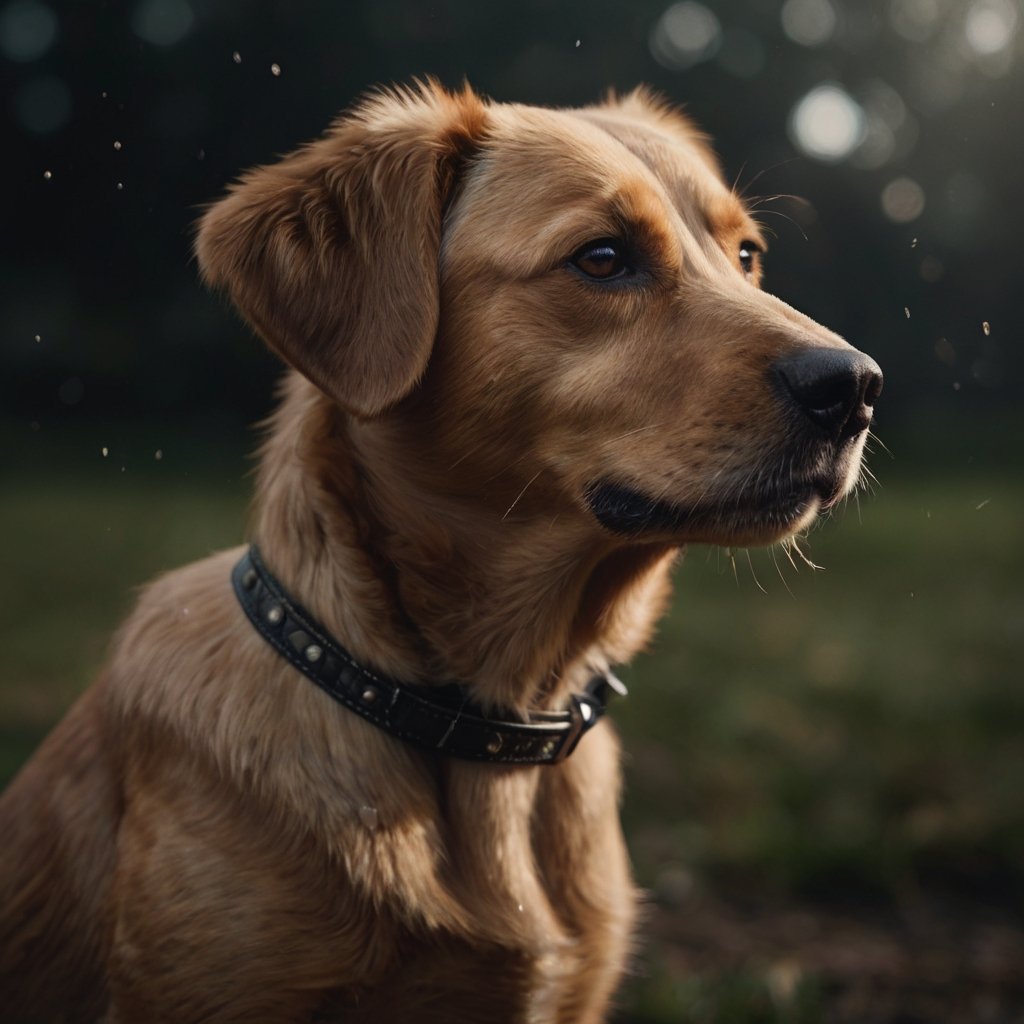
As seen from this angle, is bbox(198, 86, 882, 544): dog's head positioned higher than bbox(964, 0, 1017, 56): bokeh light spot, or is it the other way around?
bbox(964, 0, 1017, 56): bokeh light spot

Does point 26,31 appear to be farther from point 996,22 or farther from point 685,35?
point 996,22

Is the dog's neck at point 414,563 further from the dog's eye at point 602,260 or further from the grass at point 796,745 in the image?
the dog's eye at point 602,260

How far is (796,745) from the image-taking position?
18.5ft

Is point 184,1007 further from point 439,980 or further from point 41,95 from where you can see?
point 41,95

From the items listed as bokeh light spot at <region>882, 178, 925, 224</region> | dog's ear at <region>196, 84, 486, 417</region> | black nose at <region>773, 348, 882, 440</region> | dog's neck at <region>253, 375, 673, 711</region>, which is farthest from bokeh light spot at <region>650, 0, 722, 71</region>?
black nose at <region>773, 348, 882, 440</region>

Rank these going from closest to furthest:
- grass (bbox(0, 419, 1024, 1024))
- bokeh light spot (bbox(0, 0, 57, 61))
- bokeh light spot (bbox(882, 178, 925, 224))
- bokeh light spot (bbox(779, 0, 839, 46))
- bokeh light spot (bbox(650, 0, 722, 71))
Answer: grass (bbox(0, 419, 1024, 1024)), bokeh light spot (bbox(0, 0, 57, 61)), bokeh light spot (bbox(882, 178, 925, 224)), bokeh light spot (bbox(650, 0, 722, 71)), bokeh light spot (bbox(779, 0, 839, 46))

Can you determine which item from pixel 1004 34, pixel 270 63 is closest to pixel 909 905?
pixel 1004 34

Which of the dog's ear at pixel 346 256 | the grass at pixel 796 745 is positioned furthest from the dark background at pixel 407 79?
the dog's ear at pixel 346 256

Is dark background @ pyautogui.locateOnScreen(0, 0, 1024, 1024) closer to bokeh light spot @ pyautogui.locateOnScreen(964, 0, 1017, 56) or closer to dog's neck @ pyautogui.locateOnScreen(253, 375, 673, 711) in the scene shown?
bokeh light spot @ pyautogui.locateOnScreen(964, 0, 1017, 56)

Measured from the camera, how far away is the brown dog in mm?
2449

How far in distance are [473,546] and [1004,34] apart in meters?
8.58

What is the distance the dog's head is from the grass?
409 millimetres

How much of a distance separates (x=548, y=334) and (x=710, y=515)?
0.53 meters

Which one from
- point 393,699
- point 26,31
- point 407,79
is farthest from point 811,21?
point 393,699
